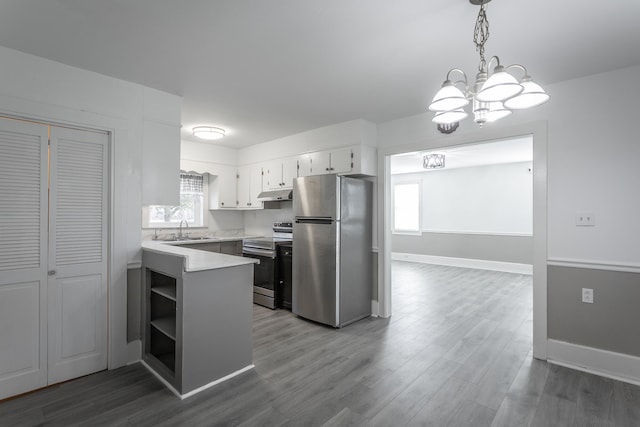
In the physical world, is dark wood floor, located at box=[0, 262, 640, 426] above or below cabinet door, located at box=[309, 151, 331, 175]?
below

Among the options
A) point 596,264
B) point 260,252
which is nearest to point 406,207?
point 260,252

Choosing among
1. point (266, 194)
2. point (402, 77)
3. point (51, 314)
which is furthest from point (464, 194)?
point (51, 314)

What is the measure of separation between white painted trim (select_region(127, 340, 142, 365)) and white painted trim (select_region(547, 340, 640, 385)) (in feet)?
12.2

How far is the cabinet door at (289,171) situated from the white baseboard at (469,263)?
5111mm

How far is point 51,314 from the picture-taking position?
2.45m

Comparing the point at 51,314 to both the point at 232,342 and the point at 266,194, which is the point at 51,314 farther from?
the point at 266,194

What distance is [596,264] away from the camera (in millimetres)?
2682

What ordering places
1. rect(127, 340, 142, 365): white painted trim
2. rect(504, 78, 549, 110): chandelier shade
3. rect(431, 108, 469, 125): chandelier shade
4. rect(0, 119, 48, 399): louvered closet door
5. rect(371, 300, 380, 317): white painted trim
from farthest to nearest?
rect(371, 300, 380, 317): white painted trim, rect(127, 340, 142, 365): white painted trim, rect(0, 119, 48, 399): louvered closet door, rect(431, 108, 469, 125): chandelier shade, rect(504, 78, 549, 110): chandelier shade

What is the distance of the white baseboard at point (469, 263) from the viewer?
686 centimetres

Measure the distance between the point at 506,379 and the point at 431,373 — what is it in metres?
0.57

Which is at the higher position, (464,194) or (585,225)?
(464,194)

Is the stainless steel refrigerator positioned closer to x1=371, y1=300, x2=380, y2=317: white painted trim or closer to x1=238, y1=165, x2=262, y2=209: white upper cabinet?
x1=371, y1=300, x2=380, y2=317: white painted trim

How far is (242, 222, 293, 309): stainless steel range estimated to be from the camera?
14.6ft

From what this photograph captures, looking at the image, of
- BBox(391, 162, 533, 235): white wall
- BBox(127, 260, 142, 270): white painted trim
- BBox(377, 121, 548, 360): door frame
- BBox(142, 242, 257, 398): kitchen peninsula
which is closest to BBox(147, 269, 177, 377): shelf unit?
BBox(142, 242, 257, 398): kitchen peninsula
